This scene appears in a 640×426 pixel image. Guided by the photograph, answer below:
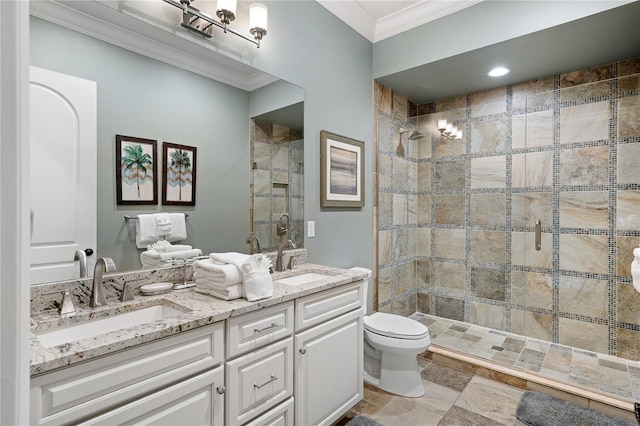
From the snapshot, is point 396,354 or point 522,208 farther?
point 522,208

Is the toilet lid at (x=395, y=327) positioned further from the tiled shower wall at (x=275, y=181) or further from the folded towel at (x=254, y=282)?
the folded towel at (x=254, y=282)

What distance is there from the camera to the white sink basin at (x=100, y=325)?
1.10m

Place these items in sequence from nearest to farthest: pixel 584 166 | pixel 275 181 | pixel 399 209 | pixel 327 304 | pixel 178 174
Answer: pixel 178 174, pixel 327 304, pixel 275 181, pixel 584 166, pixel 399 209

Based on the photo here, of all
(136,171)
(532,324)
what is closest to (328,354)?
(136,171)

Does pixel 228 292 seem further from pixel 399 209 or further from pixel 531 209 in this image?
pixel 531 209

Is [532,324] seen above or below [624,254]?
below

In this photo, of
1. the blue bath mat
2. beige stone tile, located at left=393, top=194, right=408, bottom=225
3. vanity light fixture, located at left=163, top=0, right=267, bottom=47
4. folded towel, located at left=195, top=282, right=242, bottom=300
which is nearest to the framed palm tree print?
folded towel, located at left=195, top=282, right=242, bottom=300

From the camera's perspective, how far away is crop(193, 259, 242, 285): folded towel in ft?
4.62

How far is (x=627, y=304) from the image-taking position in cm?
257

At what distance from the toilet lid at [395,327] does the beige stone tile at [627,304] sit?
5.40 ft

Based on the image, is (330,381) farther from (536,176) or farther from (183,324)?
(536,176)

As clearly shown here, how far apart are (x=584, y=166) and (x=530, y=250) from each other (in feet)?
2.67

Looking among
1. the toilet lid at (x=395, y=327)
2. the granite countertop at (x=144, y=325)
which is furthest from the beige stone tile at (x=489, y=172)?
the granite countertop at (x=144, y=325)

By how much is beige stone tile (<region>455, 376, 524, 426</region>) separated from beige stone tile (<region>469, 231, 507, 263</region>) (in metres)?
1.16
